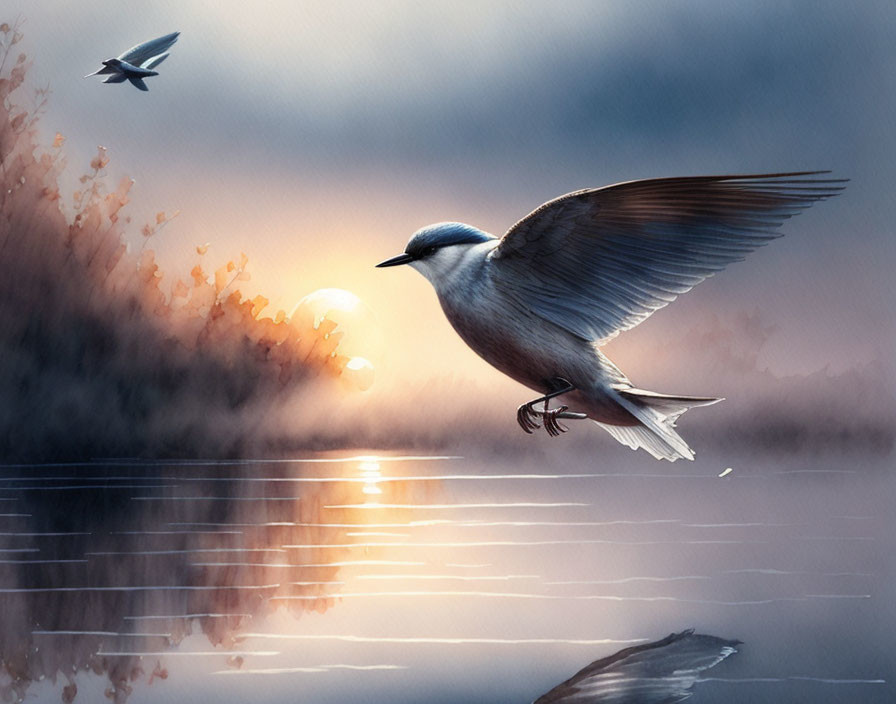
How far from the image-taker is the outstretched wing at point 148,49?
562 cm

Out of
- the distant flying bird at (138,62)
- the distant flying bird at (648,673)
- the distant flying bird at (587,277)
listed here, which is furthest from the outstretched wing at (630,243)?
the distant flying bird at (138,62)

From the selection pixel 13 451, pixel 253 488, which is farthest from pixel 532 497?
pixel 13 451

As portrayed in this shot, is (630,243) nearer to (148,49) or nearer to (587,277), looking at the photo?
(587,277)

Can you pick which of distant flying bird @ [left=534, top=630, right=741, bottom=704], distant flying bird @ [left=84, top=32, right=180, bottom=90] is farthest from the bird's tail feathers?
distant flying bird @ [left=84, top=32, right=180, bottom=90]

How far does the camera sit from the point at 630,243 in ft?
12.4

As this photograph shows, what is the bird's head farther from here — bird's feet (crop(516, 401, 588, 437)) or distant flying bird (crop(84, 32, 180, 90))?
distant flying bird (crop(84, 32, 180, 90))

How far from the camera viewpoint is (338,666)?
10.4 feet

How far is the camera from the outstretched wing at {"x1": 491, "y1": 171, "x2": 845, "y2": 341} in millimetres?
3574

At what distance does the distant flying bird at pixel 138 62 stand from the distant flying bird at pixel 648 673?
3838 millimetres

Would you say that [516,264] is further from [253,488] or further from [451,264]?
[253,488]

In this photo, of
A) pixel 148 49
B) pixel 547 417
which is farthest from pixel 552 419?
pixel 148 49

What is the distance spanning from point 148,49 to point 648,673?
4094mm

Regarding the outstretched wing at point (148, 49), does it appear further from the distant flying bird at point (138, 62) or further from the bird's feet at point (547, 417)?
the bird's feet at point (547, 417)

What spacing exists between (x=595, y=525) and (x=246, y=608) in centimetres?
→ 232
